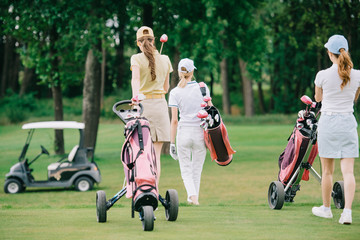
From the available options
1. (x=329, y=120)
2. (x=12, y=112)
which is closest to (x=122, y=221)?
(x=329, y=120)

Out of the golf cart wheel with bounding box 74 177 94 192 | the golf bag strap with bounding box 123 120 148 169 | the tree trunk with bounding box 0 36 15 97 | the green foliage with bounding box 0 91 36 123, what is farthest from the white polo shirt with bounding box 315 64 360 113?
the tree trunk with bounding box 0 36 15 97

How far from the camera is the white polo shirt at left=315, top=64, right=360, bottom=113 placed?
6.56 m

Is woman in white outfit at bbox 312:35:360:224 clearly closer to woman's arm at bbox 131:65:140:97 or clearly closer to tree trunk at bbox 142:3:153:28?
woman's arm at bbox 131:65:140:97

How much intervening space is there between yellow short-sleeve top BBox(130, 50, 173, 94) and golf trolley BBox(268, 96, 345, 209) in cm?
170

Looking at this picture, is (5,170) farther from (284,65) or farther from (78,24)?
(284,65)

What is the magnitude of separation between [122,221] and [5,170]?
14.1 metres

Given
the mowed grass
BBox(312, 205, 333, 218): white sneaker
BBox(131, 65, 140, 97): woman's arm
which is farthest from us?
BBox(131, 65, 140, 97): woman's arm

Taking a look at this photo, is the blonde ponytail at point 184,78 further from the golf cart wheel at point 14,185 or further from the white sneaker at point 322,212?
the golf cart wheel at point 14,185

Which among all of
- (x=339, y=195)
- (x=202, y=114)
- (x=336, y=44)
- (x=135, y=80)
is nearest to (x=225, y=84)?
(x=202, y=114)

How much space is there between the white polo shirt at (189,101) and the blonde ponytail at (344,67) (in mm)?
2559

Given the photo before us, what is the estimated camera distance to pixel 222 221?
6789mm

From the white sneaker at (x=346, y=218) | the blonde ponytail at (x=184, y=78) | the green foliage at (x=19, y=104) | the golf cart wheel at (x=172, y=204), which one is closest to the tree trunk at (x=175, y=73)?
the blonde ponytail at (x=184, y=78)

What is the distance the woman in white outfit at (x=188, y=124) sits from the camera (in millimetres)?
8766

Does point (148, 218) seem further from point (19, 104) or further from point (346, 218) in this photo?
point (19, 104)
